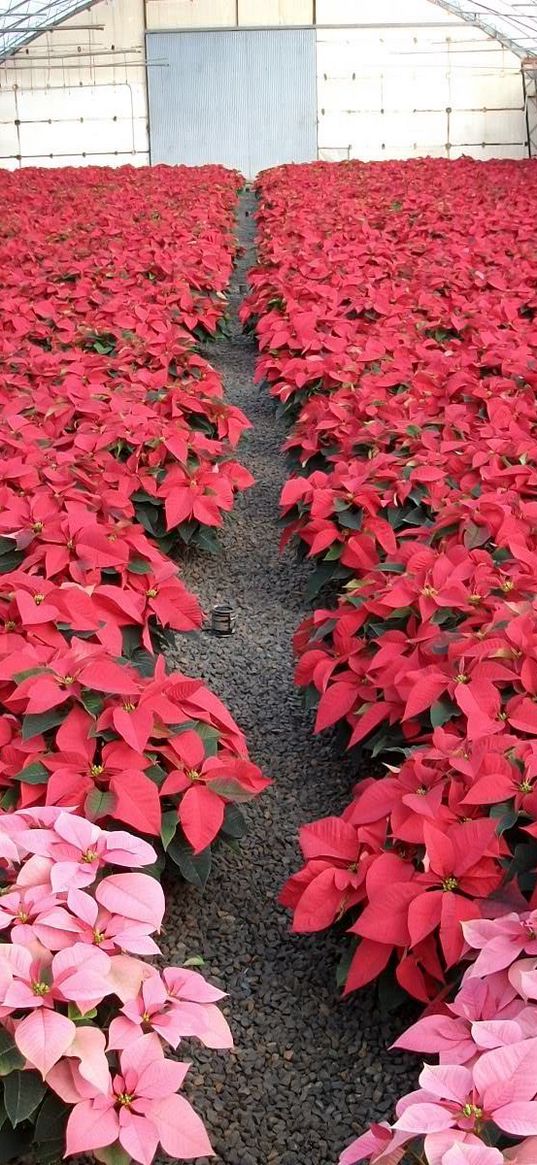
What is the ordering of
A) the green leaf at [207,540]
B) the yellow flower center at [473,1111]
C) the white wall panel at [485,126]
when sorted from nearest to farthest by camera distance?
the yellow flower center at [473,1111], the green leaf at [207,540], the white wall panel at [485,126]

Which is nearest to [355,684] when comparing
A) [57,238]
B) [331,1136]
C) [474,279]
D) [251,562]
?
[331,1136]

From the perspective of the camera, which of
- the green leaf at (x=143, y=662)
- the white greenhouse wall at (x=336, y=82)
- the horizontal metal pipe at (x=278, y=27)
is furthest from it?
the white greenhouse wall at (x=336, y=82)

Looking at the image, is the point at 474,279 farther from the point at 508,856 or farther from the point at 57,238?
the point at 508,856

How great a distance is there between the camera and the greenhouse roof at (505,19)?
14539mm

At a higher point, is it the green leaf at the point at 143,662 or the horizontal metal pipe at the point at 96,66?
the horizontal metal pipe at the point at 96,66

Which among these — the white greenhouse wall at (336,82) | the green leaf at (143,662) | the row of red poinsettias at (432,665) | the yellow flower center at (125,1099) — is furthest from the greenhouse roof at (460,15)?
the yellow flower center at (125,1099)

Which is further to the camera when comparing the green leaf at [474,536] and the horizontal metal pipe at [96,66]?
the horizontal metal pipe at [96,66]

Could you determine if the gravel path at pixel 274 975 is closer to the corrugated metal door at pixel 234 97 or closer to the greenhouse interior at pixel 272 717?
the greenhouse interior at pixel 272 717

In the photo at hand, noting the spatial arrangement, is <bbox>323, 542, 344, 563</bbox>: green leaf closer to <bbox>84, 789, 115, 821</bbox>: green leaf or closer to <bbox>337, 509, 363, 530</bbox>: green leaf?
<bbox>337, 509, 363, 530</bbox>: green leaf

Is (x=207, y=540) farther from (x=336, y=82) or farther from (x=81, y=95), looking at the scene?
(x=81, y=95)

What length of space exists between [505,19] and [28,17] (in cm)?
633

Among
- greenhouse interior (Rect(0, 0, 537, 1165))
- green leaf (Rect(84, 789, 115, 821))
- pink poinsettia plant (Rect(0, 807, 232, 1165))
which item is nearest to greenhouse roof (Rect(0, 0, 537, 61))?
greenhouse interior (Rect(0, 0, 537, 1165))

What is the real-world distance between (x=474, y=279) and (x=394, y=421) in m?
2.15

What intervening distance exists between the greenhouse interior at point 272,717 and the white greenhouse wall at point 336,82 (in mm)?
11384
